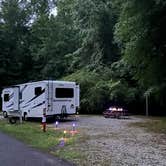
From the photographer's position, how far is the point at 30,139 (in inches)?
797

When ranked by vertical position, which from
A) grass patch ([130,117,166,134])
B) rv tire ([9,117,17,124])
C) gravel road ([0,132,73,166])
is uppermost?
rv tire ([9,117,17,124])

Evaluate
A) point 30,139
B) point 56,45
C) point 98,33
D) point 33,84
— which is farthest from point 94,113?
point 30,139

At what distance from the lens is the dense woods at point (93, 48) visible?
23891 mm

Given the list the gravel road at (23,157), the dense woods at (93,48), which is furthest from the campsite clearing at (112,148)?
the dense woods at (93,48)

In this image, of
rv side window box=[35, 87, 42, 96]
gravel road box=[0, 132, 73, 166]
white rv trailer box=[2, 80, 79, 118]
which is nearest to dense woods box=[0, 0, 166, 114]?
white rv trailer box=[2, 80, 79, 118]

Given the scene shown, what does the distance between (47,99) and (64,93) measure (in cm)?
161

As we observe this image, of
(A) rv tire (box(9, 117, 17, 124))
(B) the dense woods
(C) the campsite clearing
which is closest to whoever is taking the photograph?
(C) the campsite clearing

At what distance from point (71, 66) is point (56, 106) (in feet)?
63.6

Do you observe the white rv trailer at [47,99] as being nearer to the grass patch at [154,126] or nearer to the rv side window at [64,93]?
the rv side window at [64,93]

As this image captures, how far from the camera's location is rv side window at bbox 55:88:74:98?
31438 millimetres

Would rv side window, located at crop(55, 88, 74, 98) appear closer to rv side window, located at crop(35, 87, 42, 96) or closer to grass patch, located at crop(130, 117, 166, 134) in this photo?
rv side window, located at crop(35, 87, 42, 96)

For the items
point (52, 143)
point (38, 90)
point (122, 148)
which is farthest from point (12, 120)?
point (122, 148)

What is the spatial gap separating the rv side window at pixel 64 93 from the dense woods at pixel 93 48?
4.50m

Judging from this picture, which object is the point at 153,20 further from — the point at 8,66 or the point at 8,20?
the point at 8,20
